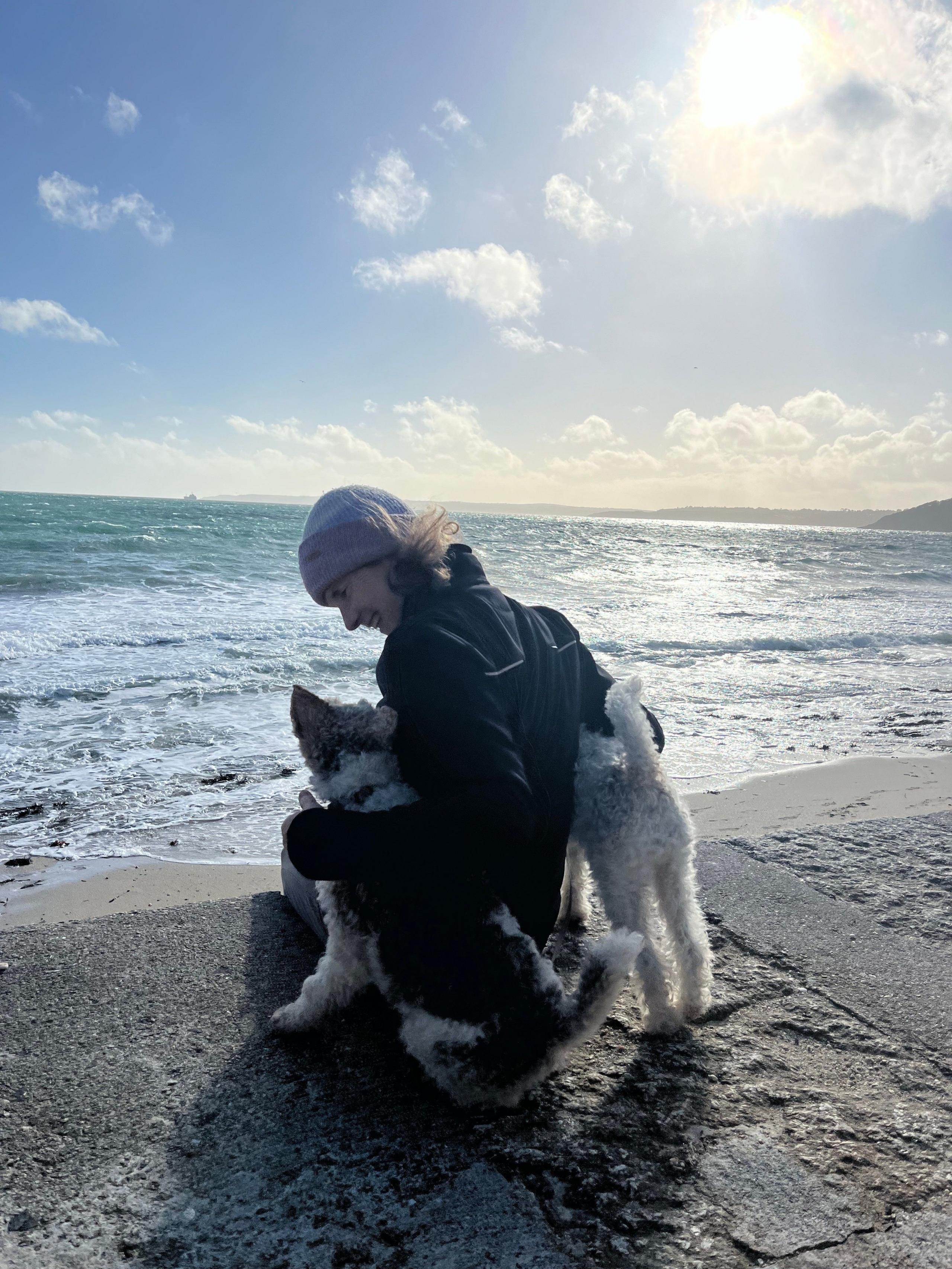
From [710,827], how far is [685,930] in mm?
2139

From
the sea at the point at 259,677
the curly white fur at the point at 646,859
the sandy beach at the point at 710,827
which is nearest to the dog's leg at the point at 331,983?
the curly white fur at the point at 646,859

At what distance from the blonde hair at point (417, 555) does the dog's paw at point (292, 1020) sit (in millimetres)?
1255

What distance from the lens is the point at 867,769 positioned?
17.0 ft

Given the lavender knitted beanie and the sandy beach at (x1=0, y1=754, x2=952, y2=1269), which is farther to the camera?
the lavender knitted beanie

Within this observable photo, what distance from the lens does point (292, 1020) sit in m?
2.16

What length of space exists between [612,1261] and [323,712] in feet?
4.30

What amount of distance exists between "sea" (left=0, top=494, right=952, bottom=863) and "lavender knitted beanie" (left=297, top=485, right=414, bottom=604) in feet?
7.15

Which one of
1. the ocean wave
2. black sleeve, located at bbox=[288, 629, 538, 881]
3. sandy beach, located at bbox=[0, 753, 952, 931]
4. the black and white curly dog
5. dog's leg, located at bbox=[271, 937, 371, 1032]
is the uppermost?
black sleeve, located at bbox=[288, 629, 538, 881]

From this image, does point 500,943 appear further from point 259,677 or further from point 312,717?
point 259,677

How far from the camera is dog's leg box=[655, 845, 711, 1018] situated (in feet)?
7.35

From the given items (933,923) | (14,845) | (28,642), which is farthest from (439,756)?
(28,642)

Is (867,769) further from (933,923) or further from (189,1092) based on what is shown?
(189,1092)

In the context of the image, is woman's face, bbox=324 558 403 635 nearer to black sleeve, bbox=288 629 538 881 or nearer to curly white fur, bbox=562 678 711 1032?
black sleeve, bbox=288 629 538 881

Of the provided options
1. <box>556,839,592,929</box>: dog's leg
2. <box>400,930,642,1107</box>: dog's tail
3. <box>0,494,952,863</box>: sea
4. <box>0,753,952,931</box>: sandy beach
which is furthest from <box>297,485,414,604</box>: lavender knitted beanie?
<box>0,494,952,863</box>: sea
